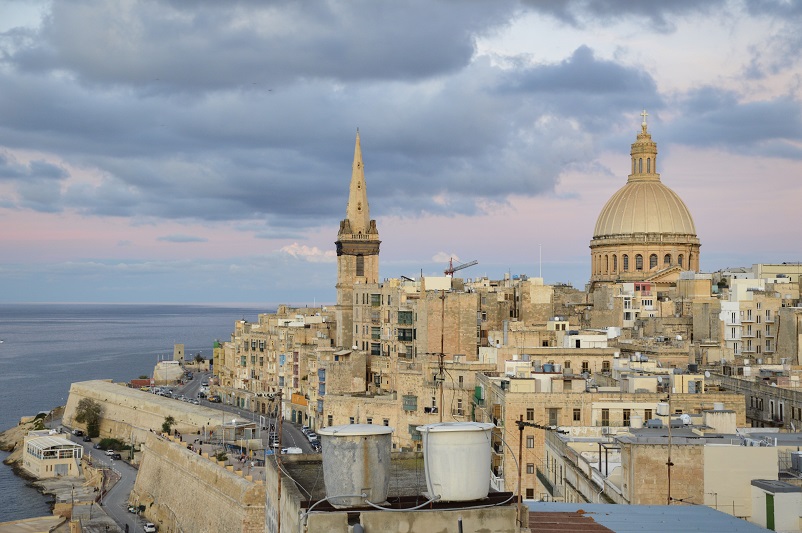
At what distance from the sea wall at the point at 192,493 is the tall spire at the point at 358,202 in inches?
987

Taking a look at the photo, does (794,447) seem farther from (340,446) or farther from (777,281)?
(777,281)

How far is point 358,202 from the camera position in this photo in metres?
79.3

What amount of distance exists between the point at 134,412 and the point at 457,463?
73.1 m

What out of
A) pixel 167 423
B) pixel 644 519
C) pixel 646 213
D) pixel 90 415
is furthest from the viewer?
pixel 646 213

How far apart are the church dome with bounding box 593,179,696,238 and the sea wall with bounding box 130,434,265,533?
40486mm

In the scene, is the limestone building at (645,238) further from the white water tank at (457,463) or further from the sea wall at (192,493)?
the white water tank at (457,463)

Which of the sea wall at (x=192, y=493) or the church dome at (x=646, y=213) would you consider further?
the church dome at (x=646, y=213)

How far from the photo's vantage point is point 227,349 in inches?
3565

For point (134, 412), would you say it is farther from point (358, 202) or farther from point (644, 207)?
point (644, 207)

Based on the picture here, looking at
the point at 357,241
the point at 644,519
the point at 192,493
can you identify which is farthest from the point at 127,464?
the point at 644,519

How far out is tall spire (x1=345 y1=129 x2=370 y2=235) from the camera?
7894 centimetres

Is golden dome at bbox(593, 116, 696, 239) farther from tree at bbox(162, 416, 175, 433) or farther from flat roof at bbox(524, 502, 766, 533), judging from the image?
flat roof at bbox(524, 502, 766, 533)

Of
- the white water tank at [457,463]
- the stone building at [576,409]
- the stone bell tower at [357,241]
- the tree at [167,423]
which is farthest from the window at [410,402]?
the white water tank at [457,463]

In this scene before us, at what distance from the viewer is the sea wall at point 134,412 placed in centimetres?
7062
